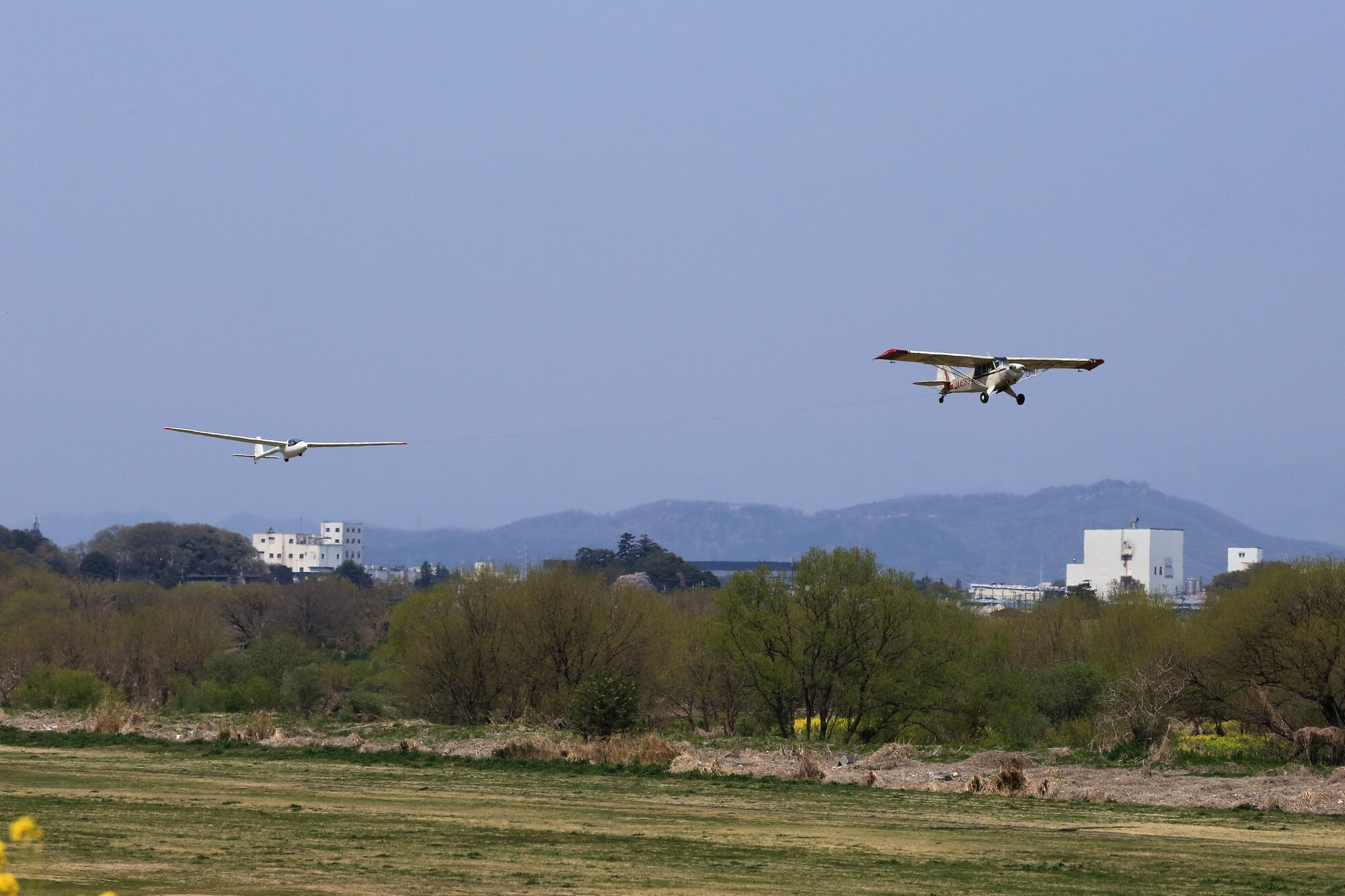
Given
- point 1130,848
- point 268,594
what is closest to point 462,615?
point 1130,848

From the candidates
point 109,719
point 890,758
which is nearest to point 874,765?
point 890,758

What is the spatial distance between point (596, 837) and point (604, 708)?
20375 millimetres

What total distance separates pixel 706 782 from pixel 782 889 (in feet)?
59.2

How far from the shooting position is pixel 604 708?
4841 cm

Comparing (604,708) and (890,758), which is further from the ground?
(604,708)

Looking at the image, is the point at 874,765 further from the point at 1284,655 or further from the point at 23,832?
the point at 23,832

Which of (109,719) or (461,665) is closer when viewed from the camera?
(109,719)

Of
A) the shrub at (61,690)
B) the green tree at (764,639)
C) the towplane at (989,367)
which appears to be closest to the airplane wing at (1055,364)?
the towplane at (989,367)

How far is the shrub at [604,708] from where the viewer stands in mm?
48219

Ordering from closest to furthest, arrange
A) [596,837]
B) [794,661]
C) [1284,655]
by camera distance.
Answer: [596,837], [1284,655], [794,661]

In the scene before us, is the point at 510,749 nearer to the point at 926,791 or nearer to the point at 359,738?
the point at 359,738

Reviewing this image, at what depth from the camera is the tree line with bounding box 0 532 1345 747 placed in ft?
171

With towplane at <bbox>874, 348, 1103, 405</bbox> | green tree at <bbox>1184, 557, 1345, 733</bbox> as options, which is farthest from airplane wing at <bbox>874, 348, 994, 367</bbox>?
green tree at <bbox>1184, 557, 1345, 733</bbox>

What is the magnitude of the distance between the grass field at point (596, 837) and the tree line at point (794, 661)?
12457 mm
